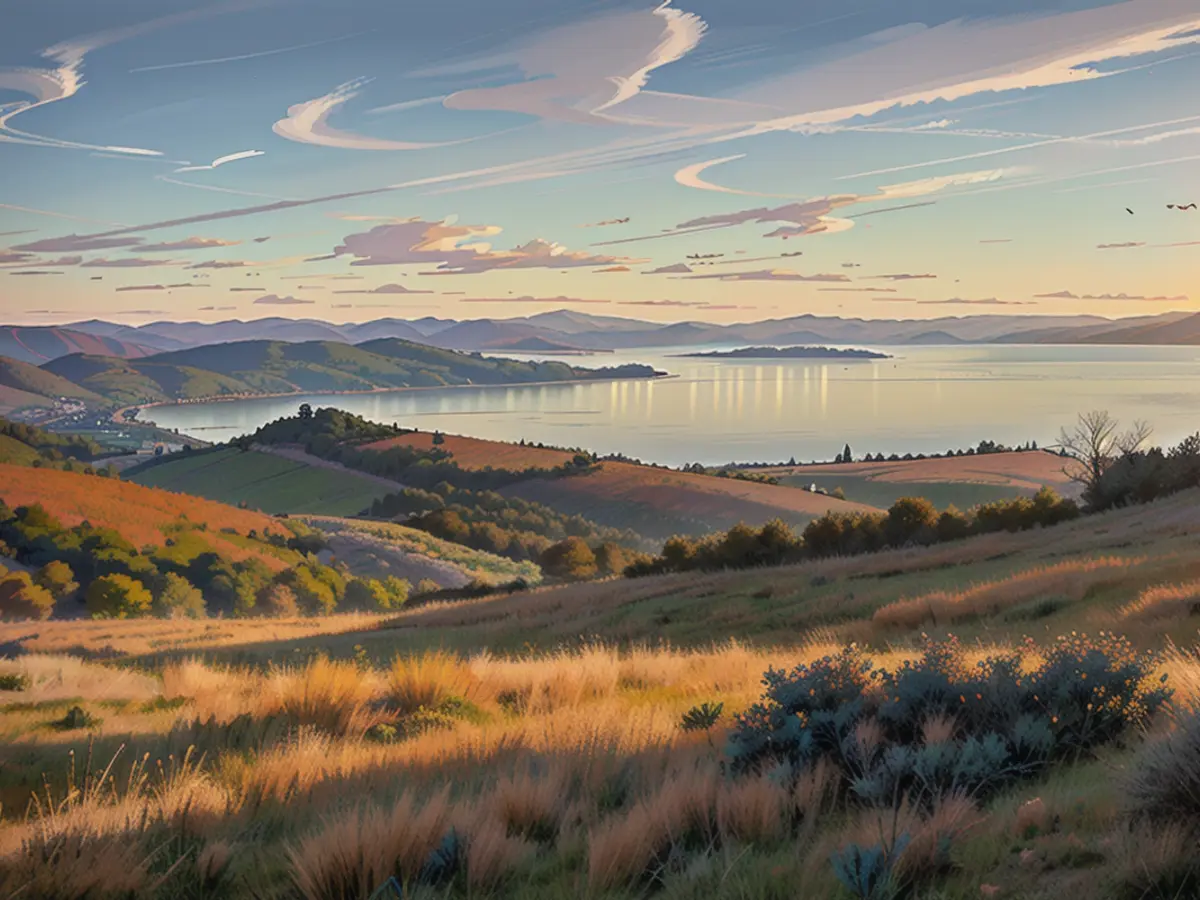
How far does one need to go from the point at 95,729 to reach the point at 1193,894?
8.62 meters

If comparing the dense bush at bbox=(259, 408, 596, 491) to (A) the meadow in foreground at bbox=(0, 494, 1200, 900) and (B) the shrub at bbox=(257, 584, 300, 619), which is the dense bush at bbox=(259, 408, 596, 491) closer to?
(B) the shrub at bbox=(257, 584, 300, 619)

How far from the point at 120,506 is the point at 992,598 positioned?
2927 inches

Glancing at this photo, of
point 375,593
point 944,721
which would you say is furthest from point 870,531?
point 944,721

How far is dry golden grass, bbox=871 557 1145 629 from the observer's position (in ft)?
52.3

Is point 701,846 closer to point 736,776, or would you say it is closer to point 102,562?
point 736,776

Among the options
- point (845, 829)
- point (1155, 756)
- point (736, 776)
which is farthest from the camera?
point (736, 776)

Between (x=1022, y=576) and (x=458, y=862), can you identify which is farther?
(x=1022, y=576)

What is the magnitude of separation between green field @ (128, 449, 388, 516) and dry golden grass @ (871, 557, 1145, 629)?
384ft

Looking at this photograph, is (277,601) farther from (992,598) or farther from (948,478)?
(948,478)

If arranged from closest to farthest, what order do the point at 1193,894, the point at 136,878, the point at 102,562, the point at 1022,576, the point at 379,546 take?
the point at 1193,894 < the point at 136,878 < the point at 1022,576 < the point at 102,562 < the point at 379,546

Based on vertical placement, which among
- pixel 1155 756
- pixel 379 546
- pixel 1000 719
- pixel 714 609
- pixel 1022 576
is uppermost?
pixel 1155 756

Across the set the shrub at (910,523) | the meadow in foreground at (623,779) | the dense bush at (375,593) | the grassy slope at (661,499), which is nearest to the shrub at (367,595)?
the dense bush at (375,593)

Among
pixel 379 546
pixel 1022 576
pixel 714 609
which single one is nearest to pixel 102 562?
pixel 379 546

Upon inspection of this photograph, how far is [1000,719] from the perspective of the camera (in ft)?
20.9
